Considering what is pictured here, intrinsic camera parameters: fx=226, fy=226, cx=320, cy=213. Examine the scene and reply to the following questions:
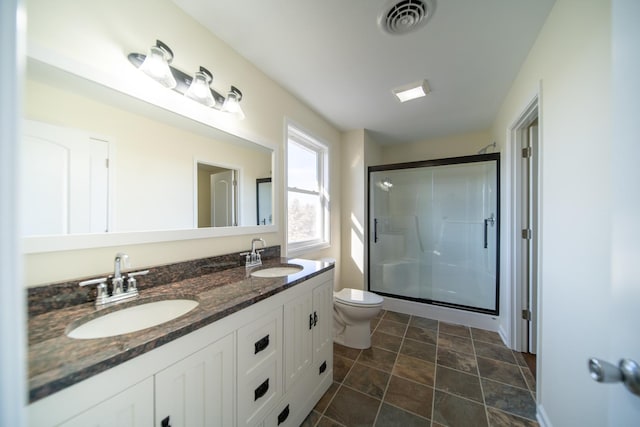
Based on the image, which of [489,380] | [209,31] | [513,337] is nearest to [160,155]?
[209,31]

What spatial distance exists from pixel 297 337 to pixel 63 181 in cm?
129

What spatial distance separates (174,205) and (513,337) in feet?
9.63

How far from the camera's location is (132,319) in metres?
0.93

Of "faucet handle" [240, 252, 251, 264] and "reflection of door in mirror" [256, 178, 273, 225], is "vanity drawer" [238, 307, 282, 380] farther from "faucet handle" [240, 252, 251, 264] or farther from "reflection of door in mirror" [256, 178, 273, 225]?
"reflection of door in mirror" [256, 178, 273, 225]

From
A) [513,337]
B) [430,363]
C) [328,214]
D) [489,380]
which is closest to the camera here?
[489,380]

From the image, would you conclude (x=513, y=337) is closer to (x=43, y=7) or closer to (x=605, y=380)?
(x=605, y=380)

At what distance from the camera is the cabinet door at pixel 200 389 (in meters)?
0.71

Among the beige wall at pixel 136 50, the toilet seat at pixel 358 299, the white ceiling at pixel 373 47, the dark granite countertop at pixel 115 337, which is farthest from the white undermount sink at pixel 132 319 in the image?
the white ceiling at pixel 373 47

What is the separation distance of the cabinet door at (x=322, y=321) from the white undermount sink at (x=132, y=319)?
0.77 meters

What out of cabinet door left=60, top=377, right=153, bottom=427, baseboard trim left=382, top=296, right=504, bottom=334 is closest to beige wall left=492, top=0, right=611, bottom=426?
baseboard trim left=382, top=296, right=504, bottom=334

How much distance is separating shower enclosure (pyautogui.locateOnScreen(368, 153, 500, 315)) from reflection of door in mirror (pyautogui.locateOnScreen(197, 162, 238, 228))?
2054 millimetres

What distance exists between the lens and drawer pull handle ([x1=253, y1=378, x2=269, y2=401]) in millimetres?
1027

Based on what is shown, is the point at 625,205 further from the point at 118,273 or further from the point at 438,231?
the point at 438,231

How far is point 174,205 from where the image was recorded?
1.25 m
